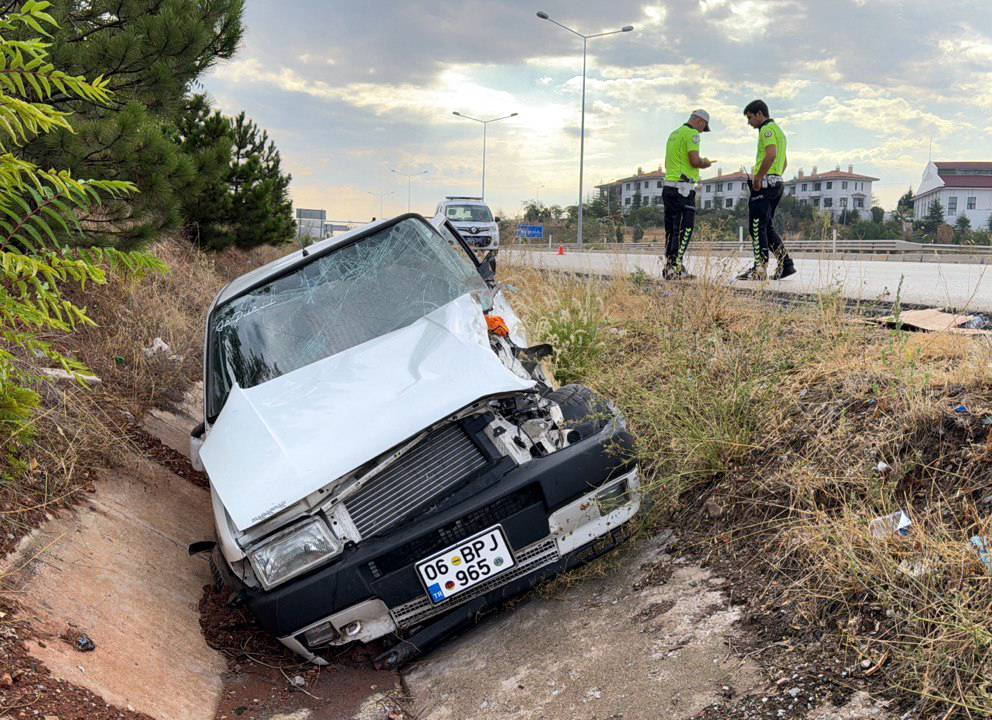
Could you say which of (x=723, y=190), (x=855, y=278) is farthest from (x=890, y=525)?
(x=723, y=190)

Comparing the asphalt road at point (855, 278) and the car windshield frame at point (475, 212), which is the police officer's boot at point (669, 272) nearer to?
the asphalt road at point (855, 278)

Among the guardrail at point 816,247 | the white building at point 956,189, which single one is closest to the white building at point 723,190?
the white building at point 956,189

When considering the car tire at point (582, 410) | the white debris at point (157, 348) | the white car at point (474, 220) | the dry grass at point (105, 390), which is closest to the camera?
the car tire at point (582, 410)

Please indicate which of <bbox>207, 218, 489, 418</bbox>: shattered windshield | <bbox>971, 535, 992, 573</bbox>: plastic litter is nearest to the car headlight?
<bbox>207, 218, 489, 418</bbox>: shattered windshield

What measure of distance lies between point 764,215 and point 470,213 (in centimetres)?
1593

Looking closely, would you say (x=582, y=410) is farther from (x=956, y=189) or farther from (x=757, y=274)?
(x=956, y=189)

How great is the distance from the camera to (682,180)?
10.2 m

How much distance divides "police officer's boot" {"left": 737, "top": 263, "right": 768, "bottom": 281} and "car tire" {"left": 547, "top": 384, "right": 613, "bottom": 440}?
295 cm

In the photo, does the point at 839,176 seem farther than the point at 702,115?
Yes

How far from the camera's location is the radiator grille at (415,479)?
364 centimetres

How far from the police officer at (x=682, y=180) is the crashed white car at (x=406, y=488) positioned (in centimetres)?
632

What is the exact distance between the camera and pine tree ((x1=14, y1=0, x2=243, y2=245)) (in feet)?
22.0

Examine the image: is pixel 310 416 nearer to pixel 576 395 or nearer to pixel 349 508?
pixel 349 508

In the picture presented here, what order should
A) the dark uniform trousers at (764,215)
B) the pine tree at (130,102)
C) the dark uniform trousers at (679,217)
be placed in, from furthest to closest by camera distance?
the dark uniform trousers at (679,217) → the dark uniform trousers at (764,215) → the pine tree at (130,102)
